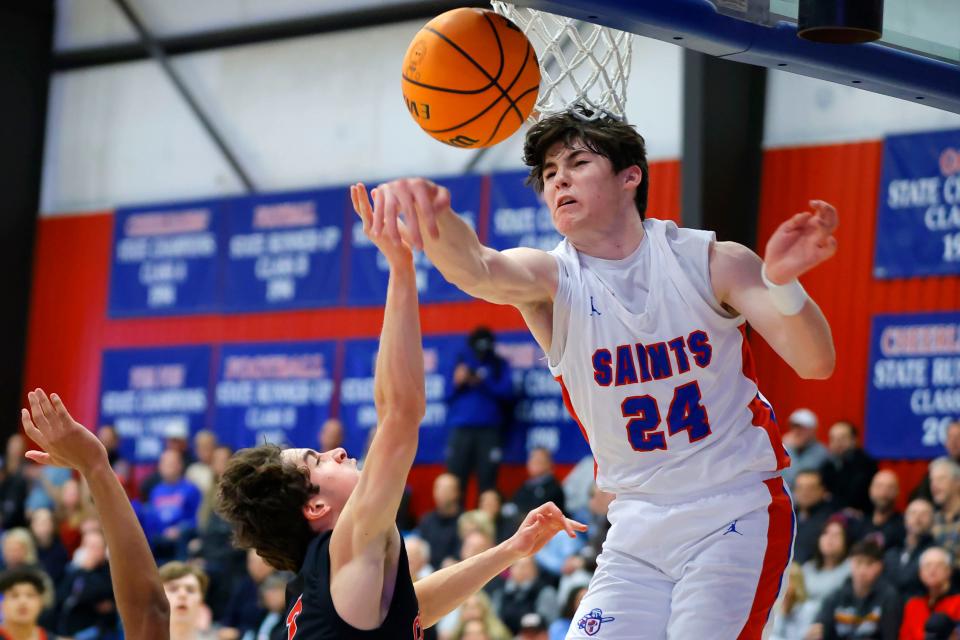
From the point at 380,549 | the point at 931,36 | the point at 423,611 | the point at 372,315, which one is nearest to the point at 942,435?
the point at 372,315

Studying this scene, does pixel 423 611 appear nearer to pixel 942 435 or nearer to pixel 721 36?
pixel 721 36

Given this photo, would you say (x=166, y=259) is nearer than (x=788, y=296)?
No

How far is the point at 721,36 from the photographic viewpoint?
4680mm

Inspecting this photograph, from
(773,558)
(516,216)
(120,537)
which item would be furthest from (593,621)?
(516,216)

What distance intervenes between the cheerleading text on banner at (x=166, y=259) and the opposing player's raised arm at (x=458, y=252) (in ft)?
45.2

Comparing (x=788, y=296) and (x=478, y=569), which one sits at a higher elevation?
(x=788, y=296)

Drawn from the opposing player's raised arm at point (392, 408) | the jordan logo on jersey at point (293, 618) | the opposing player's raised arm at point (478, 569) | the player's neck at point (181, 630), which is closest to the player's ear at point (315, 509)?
the jordan logo on jersey at point (293, 618)

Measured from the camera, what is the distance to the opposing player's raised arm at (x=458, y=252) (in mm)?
3748

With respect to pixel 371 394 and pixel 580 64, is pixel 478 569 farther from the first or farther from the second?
pixel 371 394

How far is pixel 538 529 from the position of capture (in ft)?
16.2

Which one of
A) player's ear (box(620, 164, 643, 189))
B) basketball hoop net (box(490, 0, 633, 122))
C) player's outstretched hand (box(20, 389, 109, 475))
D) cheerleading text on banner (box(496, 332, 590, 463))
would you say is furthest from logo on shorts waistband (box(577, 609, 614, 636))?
cheerleading text on banner (box(496, 332, 590, 463))

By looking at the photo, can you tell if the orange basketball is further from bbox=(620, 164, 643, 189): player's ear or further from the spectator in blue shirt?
the spectator in blue shirt

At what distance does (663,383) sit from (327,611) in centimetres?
137

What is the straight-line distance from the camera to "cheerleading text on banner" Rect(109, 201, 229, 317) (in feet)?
59.4
